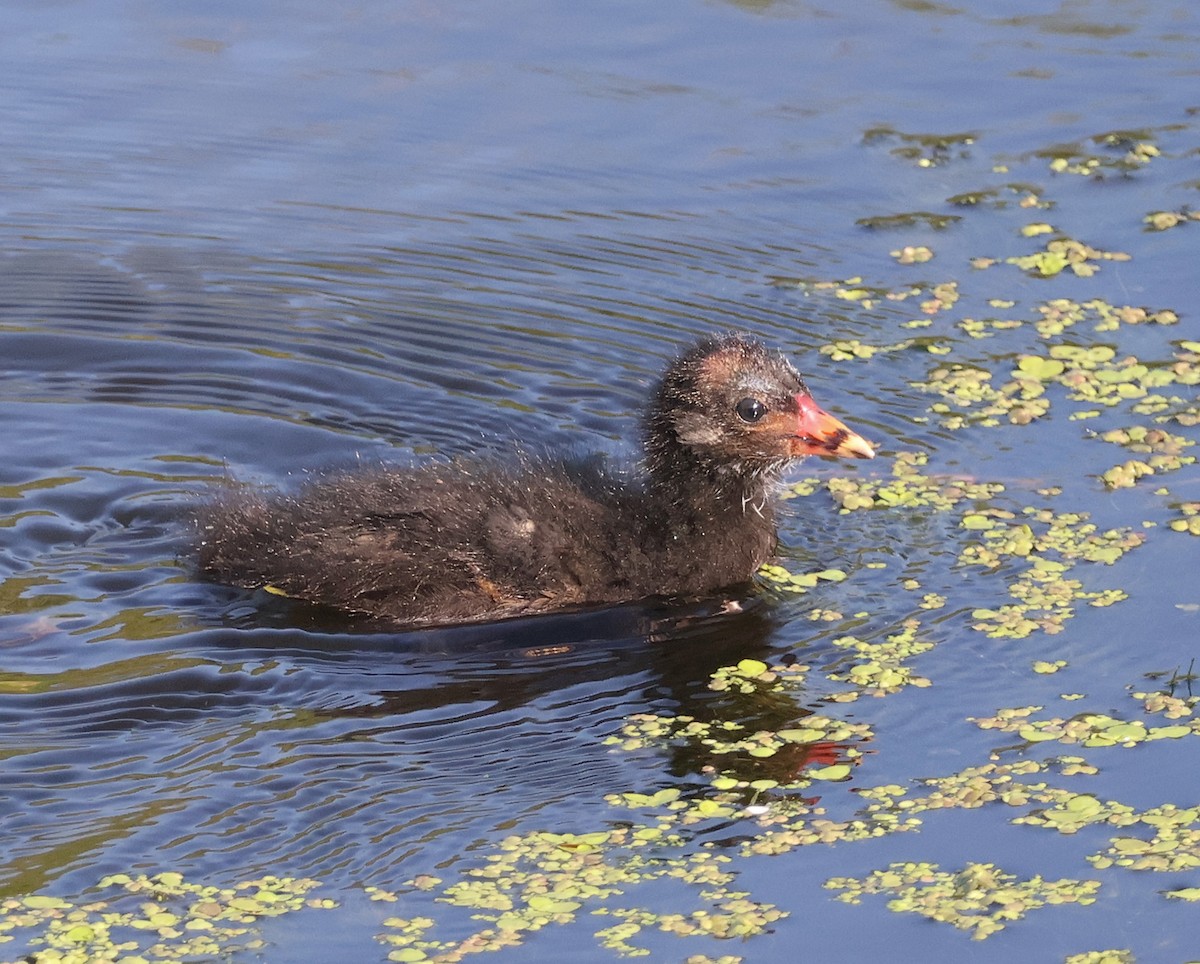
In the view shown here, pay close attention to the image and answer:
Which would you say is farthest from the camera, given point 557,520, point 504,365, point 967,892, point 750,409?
point 504,365

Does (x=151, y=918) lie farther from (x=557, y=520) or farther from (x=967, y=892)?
(x=557, y=520)

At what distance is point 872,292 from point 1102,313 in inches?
45.8

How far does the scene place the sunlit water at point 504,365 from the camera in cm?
602

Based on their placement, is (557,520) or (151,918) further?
(557,520)

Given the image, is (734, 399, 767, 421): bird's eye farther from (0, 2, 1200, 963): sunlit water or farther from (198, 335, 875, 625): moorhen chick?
(0, 2, 1200, 963): sunlit water

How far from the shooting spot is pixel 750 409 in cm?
776

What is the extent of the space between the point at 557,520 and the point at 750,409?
89 centimetres

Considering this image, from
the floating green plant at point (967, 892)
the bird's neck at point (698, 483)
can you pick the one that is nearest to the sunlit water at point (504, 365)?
the floating green plant at point (967, 892)

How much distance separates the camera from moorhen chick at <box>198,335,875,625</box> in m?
7.44

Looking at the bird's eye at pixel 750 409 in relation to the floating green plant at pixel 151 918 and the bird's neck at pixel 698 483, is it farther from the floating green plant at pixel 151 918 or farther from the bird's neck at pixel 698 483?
the floating green plant at pixel 151 918

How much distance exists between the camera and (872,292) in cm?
1016

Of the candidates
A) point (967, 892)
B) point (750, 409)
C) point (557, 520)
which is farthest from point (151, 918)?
point (750, 409)

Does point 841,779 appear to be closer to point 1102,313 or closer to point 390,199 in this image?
point 1102,313

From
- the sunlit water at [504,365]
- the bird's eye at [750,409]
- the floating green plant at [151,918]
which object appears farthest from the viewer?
the bird's eye at [750,409]
